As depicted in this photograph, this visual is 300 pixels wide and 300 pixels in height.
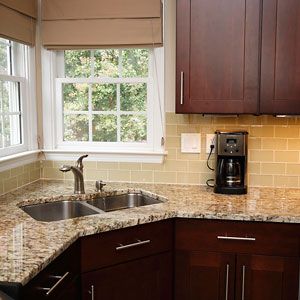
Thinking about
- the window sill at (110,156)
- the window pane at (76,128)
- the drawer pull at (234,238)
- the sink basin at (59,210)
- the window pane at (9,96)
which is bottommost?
the drawer pull at (234,238)

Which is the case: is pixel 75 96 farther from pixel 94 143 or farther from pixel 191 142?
pixel 191 142

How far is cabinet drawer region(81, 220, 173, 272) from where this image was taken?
203cm

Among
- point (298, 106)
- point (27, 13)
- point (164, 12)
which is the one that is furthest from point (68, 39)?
point (298, 106)

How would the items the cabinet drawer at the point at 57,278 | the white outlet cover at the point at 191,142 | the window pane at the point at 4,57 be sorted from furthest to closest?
the white outlet cover at the point at 191,142
the window pane at the point at 4,57
the cabinet drawer at the point at 57,278

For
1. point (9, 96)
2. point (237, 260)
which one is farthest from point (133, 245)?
point (9, 96)

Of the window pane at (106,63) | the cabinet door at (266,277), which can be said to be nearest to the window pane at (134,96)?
the window pane at (106,63)

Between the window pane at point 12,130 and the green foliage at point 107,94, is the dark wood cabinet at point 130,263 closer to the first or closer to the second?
the green foliage at point 107,94

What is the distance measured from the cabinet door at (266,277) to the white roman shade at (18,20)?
1773 millimetres

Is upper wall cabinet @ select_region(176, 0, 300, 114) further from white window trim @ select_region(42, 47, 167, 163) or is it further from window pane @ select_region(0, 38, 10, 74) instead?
window pane @ select_region(0, 38, 10, 74)

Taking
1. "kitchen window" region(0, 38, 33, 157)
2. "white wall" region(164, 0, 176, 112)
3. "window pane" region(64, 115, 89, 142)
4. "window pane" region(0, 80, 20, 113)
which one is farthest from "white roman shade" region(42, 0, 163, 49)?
"window pane" region(64, 115, 89, 142)

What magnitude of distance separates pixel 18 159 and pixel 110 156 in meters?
0.60

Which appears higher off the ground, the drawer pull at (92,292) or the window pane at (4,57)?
the window pane at (4,57)

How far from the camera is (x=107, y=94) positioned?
3029mm

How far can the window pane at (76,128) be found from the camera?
10.1ft
